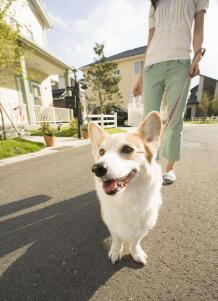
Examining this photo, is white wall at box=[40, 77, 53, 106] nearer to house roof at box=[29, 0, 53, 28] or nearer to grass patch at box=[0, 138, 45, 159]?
house roof at box=[29, 0, 53, 28]

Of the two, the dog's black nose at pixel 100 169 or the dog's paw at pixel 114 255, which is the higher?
the dog's black nose at pixel 100 169

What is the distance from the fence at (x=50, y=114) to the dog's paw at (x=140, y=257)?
9796 millimetres

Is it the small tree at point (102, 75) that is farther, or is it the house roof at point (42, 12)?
the small tree at point (102, 75)

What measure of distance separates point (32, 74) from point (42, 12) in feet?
24.9

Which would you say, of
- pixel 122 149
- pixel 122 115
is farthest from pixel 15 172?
pixel 122 115

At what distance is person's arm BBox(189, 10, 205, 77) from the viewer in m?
2.17

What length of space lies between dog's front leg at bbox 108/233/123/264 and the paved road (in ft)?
0.15

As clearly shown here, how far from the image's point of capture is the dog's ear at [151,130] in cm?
142

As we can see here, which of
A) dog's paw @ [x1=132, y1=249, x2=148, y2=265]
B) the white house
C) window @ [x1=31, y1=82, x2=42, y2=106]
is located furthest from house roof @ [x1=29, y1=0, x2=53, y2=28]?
dog's paw @ [x1=132, y1=249, x2=148, y2=265]

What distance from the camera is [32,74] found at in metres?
9.08

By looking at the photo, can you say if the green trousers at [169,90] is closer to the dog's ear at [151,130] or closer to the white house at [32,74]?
the dog's ear at [151,130]

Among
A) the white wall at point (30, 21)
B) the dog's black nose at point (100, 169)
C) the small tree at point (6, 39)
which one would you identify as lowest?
the dog's black nose at point (100, 169)

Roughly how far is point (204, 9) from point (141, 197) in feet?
7.78

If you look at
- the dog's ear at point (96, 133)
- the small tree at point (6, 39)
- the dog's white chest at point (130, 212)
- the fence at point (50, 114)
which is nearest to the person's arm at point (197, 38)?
the dog's ear at point (96, 133)
